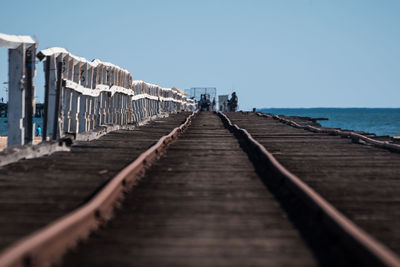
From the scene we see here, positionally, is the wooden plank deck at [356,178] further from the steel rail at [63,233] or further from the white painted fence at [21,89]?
the white painted fence at [21,89]

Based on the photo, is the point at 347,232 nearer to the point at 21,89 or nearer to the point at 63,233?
the point at 63,233

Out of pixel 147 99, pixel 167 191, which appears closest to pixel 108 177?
pixel 167 191

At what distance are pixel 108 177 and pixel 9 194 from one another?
1603mm

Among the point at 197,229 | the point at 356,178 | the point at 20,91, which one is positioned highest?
the point at 20,91

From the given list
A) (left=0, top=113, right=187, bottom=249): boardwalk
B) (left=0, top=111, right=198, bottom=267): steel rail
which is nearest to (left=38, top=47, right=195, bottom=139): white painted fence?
(left=0, top=113, right=187, bottom=249): boardwalk

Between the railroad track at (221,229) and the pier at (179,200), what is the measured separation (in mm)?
13

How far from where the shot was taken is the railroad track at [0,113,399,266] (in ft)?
13.2

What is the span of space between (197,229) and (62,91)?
323 inches

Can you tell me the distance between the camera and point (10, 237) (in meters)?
4.46

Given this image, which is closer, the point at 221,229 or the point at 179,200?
the point at 221,229

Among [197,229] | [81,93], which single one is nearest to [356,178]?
[197,229]

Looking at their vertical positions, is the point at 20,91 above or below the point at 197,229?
above

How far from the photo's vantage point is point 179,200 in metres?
6.28

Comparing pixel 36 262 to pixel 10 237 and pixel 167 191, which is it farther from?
pixel 167 191
